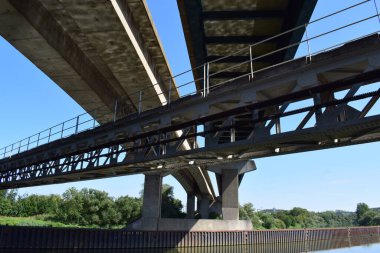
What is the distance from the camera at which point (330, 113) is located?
8.97m

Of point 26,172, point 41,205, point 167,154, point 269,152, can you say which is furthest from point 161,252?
point 41,205

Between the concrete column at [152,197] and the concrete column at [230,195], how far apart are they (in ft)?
33.8

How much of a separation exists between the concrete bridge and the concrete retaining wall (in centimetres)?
829

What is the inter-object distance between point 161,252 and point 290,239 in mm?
23502

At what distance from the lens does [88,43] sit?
47.6 ft

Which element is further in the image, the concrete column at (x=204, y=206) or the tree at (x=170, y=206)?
the concrete column at (x=204, y=206)

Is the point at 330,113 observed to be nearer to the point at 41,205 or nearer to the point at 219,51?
the point at 219,51

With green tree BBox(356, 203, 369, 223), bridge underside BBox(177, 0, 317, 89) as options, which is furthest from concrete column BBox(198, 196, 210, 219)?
green tree BBox(356, 203, 369, 223)

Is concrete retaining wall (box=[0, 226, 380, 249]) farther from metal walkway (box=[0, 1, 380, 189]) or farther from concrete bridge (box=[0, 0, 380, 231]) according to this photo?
metal walkway (box=[0, 1, 380, 189])

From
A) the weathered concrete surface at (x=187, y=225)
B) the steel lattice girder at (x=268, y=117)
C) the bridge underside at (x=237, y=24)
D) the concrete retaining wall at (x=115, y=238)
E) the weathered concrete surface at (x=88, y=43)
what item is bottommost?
the concrete retaining wall at (x=115, y=238)

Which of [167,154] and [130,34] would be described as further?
[167,154]

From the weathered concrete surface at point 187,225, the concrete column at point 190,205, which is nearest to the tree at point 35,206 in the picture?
the concrete column at point 190,205

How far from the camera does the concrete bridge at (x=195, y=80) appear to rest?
9055 millimetres

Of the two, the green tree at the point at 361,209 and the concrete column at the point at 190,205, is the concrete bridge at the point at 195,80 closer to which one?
the concrete column at the point at 190,205
